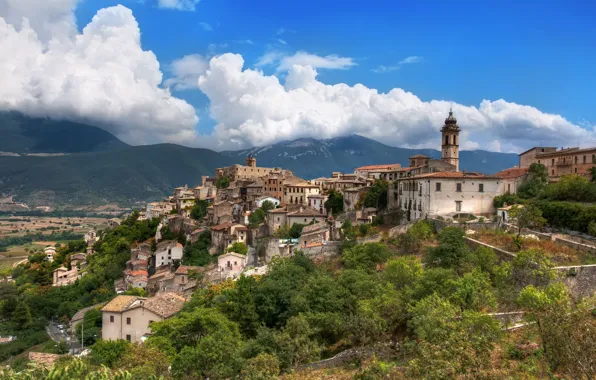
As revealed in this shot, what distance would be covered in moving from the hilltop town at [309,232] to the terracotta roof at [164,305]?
10 centimetres

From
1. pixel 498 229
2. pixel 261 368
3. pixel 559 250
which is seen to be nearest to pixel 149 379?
pixel 261 368

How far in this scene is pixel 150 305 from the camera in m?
40.3

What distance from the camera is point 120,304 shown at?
134 feet

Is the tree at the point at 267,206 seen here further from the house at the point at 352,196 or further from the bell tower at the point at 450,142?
the bell tower at the point at 450,142

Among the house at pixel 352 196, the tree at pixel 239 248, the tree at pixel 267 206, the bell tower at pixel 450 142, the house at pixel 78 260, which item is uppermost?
the bell tower at pixel 450 142

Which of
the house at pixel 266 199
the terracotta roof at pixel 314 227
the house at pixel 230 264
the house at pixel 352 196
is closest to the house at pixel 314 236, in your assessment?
the terracotta roof at pixel 314 227

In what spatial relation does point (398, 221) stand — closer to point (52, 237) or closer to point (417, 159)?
point (417, 159)

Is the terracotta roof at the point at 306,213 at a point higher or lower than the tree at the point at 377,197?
lower

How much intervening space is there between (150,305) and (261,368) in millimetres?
24966

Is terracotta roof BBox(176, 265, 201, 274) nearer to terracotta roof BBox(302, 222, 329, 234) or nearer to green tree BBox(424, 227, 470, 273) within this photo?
terracotta roof BBox(302, 222, 329, 234)

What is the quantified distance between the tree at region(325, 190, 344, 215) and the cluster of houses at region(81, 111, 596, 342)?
2.79 feet

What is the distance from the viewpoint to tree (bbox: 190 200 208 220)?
7384 cm

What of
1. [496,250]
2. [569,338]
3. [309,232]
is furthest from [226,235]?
[569,338]

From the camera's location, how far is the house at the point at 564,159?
52.7 metres
